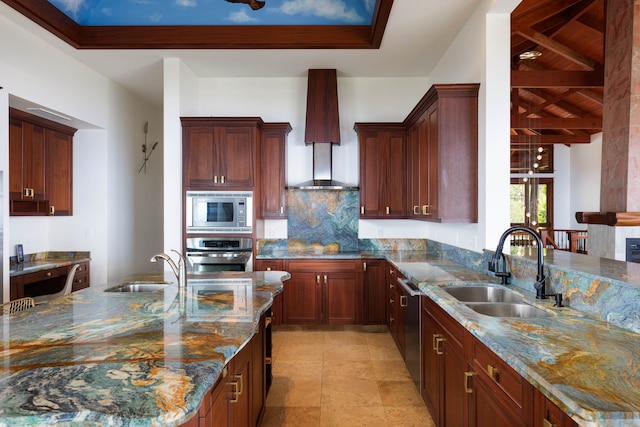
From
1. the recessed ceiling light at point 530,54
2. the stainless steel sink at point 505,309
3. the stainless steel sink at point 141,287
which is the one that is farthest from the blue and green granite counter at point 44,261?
the recessed ceiling light at point 530,54

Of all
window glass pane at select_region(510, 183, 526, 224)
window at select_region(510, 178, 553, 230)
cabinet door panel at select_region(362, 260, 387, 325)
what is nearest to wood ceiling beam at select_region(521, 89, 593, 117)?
window at select_region(510, 178, 553, 230)

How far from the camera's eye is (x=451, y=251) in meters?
3.71

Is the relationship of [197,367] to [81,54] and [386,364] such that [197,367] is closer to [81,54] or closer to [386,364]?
[386,364]

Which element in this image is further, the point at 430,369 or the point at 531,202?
the point at 531,202

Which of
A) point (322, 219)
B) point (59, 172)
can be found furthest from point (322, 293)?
point (59, 172)

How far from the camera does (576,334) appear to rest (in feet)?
4.72

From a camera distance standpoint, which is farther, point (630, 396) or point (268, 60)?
point (268, 60)

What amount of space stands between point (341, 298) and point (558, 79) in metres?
4.29

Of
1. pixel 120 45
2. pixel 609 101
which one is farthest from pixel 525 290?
pixel 120 45

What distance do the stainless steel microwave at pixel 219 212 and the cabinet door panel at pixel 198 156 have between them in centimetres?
15

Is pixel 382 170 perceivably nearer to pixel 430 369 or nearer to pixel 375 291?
pixel 375 291

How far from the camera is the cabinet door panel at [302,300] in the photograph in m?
4.24

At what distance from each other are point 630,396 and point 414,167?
328 cm

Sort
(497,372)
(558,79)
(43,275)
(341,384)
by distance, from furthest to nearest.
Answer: (558,79), (43,275), (341,384), (497,372)
